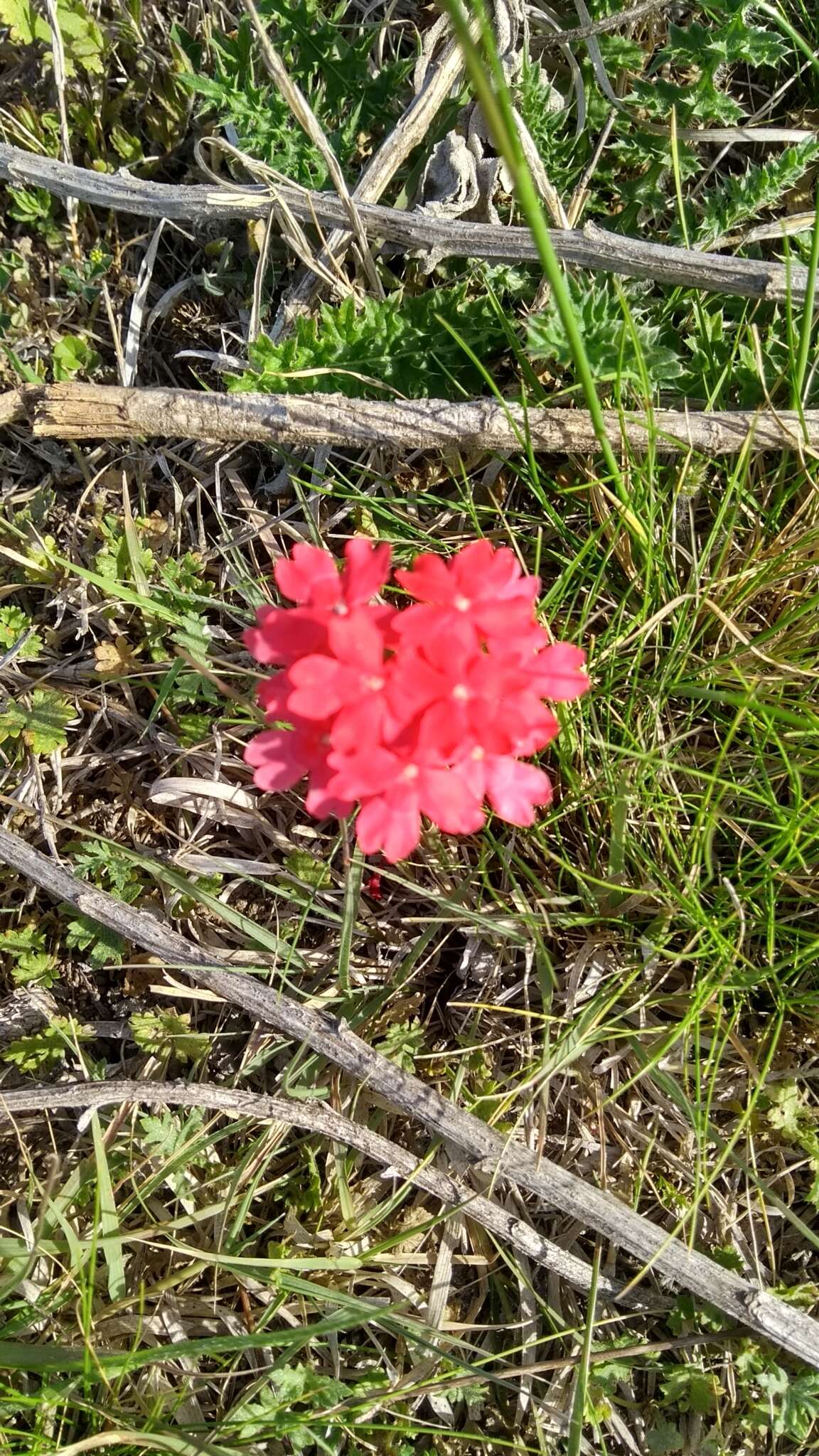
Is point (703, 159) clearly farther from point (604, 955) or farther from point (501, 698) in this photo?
point (604, 955)

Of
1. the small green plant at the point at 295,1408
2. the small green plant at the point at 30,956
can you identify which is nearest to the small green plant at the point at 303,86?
the small green plant at the point at 30,956

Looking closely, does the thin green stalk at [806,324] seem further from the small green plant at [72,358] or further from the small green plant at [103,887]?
the small green plant at [103,887]

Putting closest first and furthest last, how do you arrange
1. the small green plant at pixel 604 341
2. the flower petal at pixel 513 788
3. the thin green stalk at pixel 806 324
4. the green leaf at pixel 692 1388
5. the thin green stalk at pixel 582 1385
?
the flower petal at pixel 513 788 → the thin green stalk at pixel 806 324 → the thin green stalk at pixel 582 1385 → the small green plant at pixel 604 341 → the green leaf at pixel 692 1388

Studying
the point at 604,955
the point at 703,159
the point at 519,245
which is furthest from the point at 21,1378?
the point at 703,159

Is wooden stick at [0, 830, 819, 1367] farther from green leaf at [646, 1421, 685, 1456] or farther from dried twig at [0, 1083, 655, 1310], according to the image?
green leaf at [646, 1421, 685, 1456]

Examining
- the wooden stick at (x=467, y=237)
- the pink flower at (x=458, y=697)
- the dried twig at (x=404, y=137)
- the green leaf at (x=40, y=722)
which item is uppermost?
the dried twig at (x=404, y=137)

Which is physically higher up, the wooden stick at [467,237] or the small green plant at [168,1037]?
the wooden stick at [467,237]

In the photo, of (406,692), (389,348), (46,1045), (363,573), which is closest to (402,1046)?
(46,1045)
